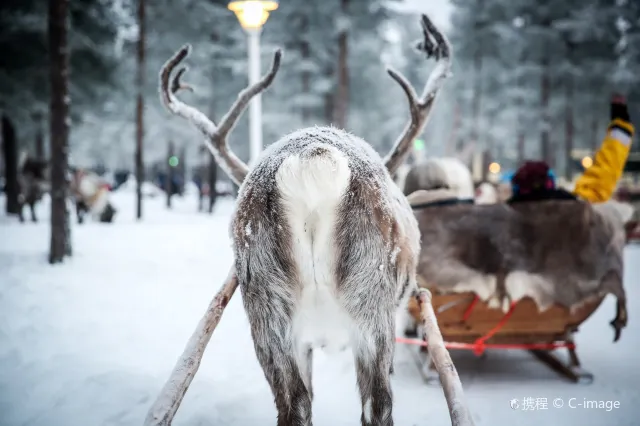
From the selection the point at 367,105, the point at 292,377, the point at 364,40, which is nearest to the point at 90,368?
Result: the point at 292,377

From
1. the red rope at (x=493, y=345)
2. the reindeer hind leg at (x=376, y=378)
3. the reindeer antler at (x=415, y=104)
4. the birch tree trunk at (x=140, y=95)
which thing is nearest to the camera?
the reindeer hind leg at (x=376, y=378)

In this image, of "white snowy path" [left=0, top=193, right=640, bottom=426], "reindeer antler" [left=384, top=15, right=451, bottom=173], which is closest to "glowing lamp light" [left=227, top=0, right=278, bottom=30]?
"white snowy path" [left=0, top=193, right=640, bottom=426]

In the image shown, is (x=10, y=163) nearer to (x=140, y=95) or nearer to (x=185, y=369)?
(x=140, y=95)

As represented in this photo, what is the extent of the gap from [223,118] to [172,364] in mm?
2075

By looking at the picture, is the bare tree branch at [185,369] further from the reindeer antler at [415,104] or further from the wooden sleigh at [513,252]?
the wooden sleigh at [513,252]

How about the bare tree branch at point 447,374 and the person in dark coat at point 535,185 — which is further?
the person in dark coat at point 535,185

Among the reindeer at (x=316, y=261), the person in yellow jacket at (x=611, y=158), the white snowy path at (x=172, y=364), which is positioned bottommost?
the white snowy path at (x=172, y=364)

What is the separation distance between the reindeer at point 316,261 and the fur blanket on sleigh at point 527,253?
4.95 feet

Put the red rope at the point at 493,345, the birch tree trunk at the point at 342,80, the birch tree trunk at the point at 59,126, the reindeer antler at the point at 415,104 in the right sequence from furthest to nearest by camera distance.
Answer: the birch tree trunk at the point at 342,80 → the birch tree trunk at the point at 59,126 → the red rope at the point at 493,345 → the reindeer antler at the point at 415,104

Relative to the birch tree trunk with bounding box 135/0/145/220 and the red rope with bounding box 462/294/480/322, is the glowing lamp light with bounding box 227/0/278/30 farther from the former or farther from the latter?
the birch tree trunk with bounding box 135/0/145/220

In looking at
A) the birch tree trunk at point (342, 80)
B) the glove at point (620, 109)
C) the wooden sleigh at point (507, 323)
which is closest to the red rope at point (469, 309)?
the wooden sleigh at point (507, 323)

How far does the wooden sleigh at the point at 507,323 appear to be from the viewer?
3418 mm

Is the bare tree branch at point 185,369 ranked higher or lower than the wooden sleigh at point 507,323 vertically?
higher

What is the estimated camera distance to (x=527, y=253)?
3354mm
